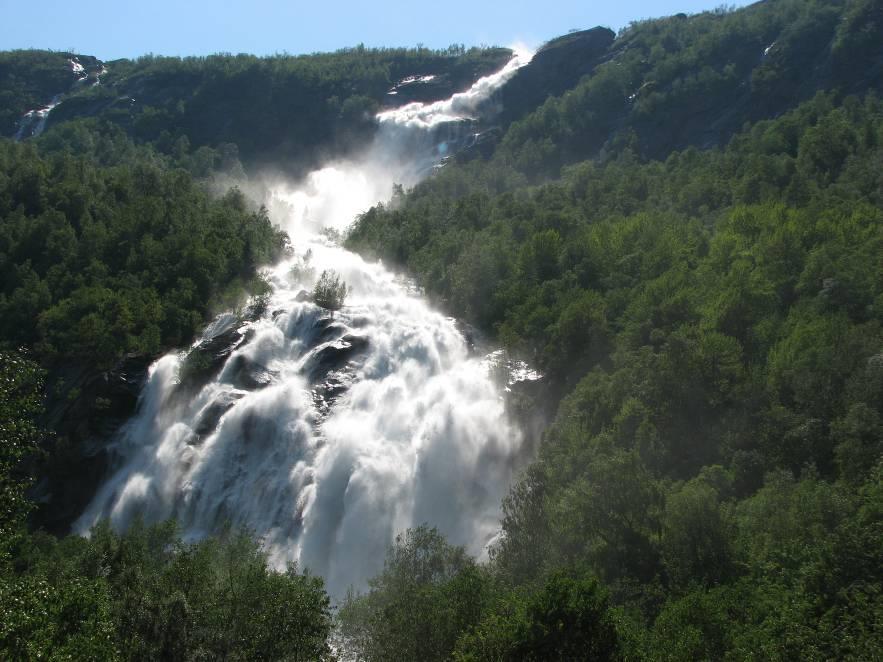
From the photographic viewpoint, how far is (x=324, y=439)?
5888 cm

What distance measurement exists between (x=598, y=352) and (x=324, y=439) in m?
20.9

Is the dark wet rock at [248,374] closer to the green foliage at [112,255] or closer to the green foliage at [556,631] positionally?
the green foliage at [112,255]

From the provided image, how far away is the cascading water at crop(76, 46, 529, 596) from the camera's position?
5262cm

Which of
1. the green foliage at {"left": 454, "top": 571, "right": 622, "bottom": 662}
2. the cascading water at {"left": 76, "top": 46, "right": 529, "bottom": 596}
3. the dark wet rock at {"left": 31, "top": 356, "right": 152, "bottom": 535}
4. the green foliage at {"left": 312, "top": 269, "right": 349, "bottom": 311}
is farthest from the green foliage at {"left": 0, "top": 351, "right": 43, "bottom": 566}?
the green foliage at {"left": 312, "top": 269, "right": 349, "bottom": 311}

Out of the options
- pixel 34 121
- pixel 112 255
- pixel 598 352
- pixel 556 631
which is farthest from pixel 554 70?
pixel 556 631

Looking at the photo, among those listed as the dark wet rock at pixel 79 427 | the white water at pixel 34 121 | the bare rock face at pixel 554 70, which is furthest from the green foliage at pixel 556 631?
the white water at pixel 34 121

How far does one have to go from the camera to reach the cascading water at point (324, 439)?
52625mm

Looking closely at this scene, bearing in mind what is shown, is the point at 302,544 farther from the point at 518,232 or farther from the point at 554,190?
the point at 554,190

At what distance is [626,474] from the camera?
40875 millimetres

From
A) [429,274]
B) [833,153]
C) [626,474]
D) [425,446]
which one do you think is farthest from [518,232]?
[626,474]

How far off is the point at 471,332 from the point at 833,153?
46.5 meters

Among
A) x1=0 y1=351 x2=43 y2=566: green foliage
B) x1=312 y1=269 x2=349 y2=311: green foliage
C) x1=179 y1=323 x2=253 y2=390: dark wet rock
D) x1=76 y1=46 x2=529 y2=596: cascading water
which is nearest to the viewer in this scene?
x1=0 y1=351 x2=43 y2=566: green foliage

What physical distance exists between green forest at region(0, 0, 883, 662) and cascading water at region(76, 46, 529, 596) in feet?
11.0

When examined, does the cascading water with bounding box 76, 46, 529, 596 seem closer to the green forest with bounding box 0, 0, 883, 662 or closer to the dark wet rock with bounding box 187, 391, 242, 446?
the dark wet rock with bounding box 187, 391, 242, 446
